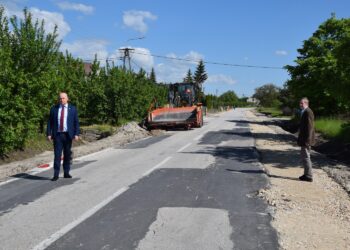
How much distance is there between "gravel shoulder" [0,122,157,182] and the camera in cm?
1166

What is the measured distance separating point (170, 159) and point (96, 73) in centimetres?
1793

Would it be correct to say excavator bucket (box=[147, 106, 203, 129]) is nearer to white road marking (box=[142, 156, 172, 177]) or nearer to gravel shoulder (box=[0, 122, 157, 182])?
gravel shoulder (box=[0, 122, 157, 182])

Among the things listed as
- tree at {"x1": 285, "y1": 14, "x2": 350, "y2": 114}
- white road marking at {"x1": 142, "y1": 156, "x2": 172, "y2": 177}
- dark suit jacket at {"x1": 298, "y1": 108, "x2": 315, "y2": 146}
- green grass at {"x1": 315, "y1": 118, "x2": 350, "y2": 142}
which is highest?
tree at {"x1": 285, "y1": 14, "x2": 350, "y2": 114}

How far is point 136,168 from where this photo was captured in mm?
11742

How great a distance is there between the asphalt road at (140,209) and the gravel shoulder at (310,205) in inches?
10.5

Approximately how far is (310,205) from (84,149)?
10.4 meters

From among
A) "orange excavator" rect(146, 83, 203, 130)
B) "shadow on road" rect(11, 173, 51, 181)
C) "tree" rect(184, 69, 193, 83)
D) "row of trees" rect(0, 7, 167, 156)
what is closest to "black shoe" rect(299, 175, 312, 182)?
"shadow on road" rect(11, 173, 51, 181)

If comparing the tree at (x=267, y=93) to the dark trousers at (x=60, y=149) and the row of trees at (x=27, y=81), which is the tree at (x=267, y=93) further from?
the dark trousers at (x=60, y=149)

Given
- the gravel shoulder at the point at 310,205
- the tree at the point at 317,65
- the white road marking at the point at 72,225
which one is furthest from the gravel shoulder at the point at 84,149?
the tree at the point at 317,65

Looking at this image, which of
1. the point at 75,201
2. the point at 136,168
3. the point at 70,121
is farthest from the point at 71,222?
the point at 136,168

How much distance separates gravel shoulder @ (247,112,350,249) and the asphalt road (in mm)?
266

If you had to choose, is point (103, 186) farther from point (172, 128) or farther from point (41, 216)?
point (172, 128)

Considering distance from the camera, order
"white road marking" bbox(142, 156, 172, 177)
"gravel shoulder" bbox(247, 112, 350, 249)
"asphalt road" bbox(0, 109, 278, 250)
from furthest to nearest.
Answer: "white road marking" bbox(142, 156, 172, 177)
"gravel shoulder" bbox(247, 112, 350, 249)
"asphalt road" bbox(0, 109, 278, 250)

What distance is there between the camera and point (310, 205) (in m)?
7.68
